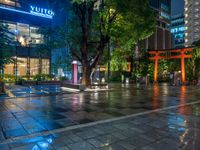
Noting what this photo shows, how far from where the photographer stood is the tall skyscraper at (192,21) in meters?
81.9

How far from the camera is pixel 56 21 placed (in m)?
18.5

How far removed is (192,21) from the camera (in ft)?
276

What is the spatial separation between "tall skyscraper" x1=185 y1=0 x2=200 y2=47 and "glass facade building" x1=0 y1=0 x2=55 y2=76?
7349 centimetres

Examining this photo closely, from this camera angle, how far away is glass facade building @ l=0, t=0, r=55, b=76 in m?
30.0

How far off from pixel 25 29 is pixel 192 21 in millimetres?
79780

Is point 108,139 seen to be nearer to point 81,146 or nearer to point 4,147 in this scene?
point 81,146

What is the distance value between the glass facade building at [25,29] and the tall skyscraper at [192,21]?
73.5 meters

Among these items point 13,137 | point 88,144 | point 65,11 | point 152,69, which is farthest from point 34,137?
point 152,69

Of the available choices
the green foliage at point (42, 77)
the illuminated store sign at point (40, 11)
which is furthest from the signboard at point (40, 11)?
the green foliage at point (42, 77)

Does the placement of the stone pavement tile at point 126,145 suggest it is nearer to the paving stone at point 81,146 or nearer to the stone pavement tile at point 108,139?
the stone pavement tile at point 108,139

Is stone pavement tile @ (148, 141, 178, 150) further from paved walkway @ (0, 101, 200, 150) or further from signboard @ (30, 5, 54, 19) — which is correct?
signboard @ (30, 5, 54, 19)


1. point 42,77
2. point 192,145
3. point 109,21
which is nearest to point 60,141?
point 192,145

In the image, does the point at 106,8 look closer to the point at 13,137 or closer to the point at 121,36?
the point at 121,36

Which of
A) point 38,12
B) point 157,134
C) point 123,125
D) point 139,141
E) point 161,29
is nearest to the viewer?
point 139,141
